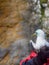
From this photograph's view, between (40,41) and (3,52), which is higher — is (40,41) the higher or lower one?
the higher one

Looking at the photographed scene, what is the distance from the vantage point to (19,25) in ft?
10.8

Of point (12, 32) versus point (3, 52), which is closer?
point (3, 52)

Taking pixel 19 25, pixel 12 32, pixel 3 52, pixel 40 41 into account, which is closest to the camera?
pixel 40 41

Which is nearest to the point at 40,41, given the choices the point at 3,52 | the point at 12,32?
the point at 3,52

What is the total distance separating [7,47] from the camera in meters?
2.86

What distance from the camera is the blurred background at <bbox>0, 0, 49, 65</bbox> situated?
2713 mm

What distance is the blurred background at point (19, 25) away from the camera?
2713 mm

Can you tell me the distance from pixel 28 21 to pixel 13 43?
556 millimetres

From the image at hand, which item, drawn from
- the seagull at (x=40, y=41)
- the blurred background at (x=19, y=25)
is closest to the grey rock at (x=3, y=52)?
the blurred background at (x=19, y=25)

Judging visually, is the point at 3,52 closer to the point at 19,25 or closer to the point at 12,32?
the point at 12,32

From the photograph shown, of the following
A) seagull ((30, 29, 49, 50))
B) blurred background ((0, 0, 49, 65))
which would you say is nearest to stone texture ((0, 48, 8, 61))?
blurred background ((0, 0, 49, 65))

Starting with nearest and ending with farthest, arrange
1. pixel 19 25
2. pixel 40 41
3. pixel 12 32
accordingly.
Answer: pixel 40 41 → pixel 12 32 → pixel 19 25

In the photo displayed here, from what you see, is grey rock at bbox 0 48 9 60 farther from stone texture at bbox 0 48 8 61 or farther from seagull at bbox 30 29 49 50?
seagull at bbox 30 29 49 50

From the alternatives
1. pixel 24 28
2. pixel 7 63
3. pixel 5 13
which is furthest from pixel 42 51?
pixel 5 13
